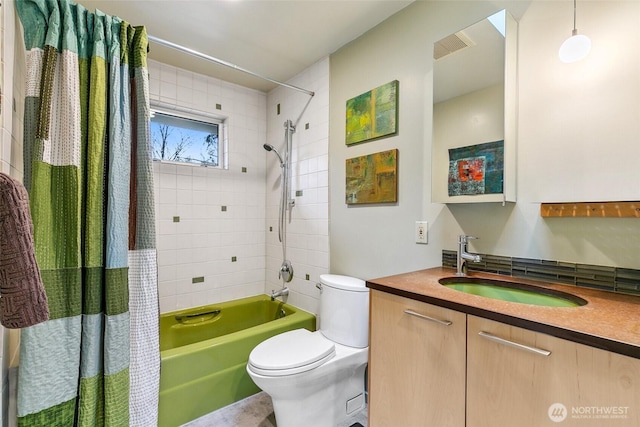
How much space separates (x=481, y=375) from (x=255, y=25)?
216cm

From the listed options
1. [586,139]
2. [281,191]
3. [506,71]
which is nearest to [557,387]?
[586,139]

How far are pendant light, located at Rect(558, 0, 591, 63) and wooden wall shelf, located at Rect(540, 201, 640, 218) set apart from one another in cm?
56

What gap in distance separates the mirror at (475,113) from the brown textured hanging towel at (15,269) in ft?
4.74

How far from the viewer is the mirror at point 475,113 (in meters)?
1.23

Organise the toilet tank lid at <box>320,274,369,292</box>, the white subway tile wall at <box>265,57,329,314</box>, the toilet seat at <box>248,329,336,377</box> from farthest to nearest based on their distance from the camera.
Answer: the white subway tile wall at <box>265,57,329,314</box> → the toilet tank lid at <box>320,274,369,292</box> → the toilet seat at <box>248,329,336,377</box>

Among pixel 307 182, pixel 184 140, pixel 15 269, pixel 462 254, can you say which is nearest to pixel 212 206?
pixel 184 140

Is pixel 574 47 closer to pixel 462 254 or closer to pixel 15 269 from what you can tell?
pixel 462 254

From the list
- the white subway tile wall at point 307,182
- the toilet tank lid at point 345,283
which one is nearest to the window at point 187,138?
the white subway tile wall at point 307,182

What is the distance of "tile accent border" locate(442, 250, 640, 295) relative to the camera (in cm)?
99

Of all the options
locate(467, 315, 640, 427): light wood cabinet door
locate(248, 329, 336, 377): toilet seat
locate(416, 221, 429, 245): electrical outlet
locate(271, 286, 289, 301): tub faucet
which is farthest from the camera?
locate(271, 286, 289, 301): tub faucet

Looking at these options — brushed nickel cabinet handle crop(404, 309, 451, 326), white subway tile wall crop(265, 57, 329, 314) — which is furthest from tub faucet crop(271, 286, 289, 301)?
brushed nickel cabinet handle crop(404, 309, 451, 326)

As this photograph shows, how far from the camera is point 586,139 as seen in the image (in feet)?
3.51

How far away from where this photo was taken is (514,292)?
3.84ft

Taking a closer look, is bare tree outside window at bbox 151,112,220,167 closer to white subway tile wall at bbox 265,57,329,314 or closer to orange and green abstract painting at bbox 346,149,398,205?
white subway tile wall at bbox 265,57,329,314
